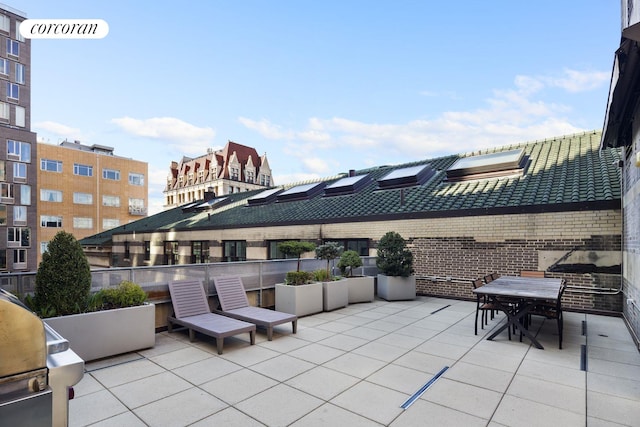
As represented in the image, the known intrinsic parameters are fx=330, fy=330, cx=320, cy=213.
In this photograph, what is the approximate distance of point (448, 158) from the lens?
18.2 metres

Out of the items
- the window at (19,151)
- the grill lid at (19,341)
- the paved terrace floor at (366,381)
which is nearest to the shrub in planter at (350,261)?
the paved terrace floor at (366,381)

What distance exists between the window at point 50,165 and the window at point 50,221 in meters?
6.77

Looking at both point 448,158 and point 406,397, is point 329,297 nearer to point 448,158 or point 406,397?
point 406,397

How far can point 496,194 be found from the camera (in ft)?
38.3

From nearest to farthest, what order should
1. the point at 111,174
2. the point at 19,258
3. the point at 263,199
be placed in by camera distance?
the point at 263,199 → the point at 19,258 → the point at 111,174

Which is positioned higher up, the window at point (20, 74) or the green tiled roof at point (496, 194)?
the window at point (20, 74)

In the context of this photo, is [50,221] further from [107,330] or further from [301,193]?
[107,330]

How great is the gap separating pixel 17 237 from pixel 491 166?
151 feet

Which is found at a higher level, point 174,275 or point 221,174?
point 221,174

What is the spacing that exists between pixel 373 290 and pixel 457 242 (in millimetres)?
3413

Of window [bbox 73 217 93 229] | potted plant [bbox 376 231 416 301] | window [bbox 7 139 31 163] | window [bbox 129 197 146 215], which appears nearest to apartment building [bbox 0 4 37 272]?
window [bbox 7 139 31 163]

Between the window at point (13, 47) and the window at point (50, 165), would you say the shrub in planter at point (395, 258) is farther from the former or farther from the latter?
the window at point (50, 165)

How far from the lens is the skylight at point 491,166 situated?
12.9 meters

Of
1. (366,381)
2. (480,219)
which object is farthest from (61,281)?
(480,219)
